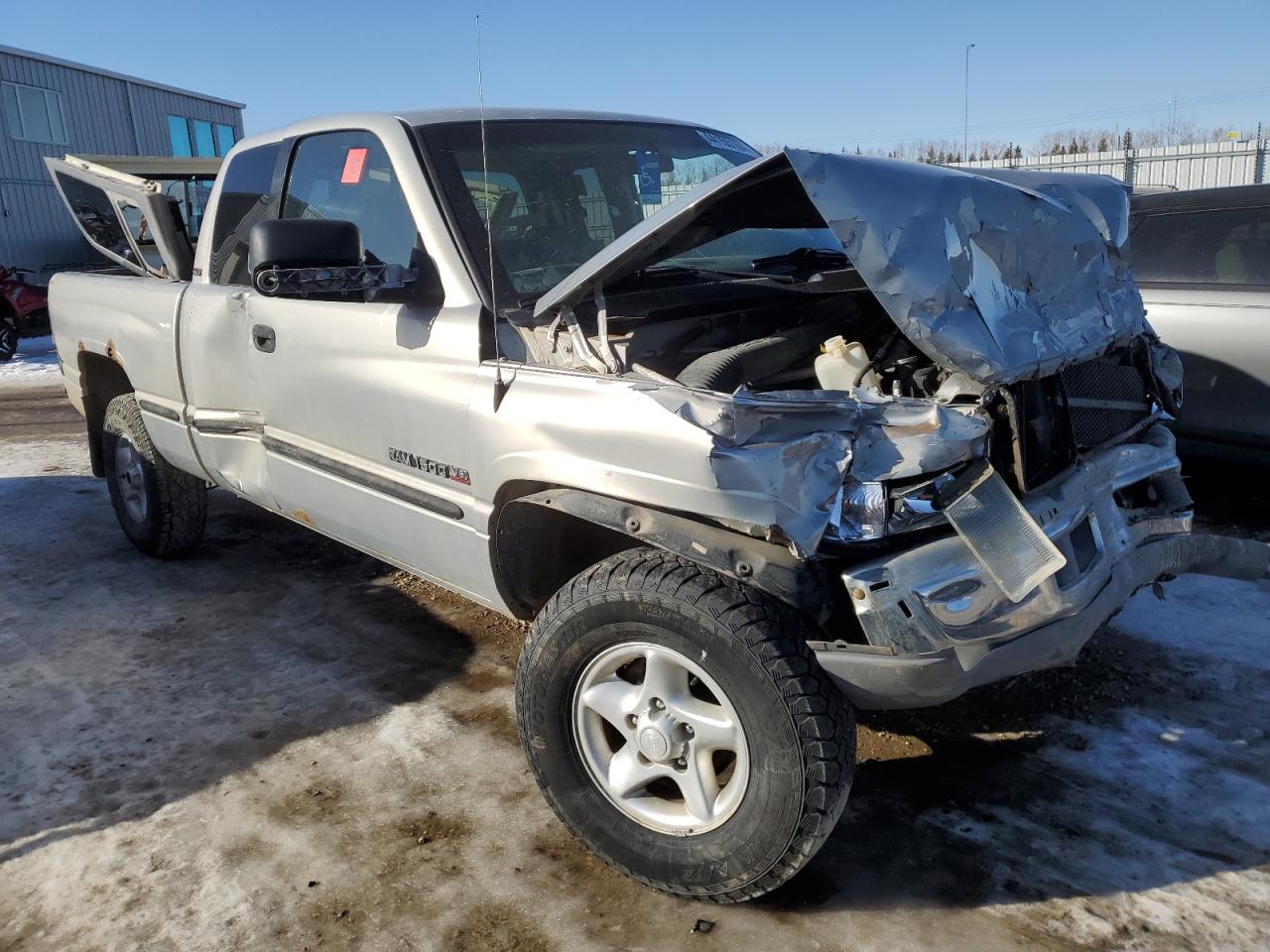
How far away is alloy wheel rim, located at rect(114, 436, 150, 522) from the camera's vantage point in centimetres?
500

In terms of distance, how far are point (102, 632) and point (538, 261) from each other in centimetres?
267

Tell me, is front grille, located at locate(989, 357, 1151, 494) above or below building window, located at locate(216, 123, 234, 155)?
below

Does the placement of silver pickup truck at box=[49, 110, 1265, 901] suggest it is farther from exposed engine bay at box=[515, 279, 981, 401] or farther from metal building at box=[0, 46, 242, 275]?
metal building at box=[0, 46, 242, 275]

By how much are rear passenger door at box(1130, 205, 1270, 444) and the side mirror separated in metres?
4.12

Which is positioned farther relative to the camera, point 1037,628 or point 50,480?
point 50,480

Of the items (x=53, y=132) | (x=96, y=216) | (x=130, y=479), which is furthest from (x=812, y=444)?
(x=53, y=132)

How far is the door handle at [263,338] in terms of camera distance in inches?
144

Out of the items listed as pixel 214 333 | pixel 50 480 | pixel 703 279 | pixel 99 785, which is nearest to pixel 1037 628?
pixel 703 279

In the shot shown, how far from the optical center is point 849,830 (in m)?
2.77

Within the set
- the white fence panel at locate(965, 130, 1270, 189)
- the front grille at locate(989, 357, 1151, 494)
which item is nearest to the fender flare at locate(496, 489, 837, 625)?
the front grille at locate(989, 357, 1151, 494)

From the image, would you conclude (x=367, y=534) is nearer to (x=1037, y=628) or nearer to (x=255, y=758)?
(x=255, y=758)

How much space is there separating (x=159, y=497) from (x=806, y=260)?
3386 millimetres

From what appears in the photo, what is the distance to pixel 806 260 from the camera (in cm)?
360

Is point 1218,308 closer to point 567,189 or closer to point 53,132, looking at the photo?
point 567,189
